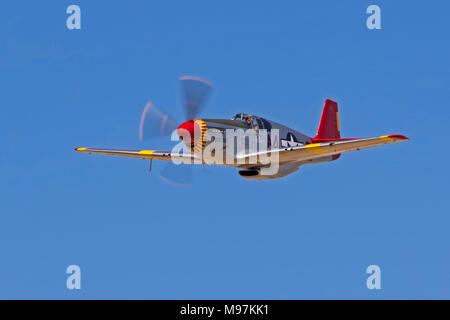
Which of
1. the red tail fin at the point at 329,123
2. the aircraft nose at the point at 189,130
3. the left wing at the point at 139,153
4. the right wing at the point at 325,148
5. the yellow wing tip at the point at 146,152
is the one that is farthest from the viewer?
the red tail fin at the point at 329,123

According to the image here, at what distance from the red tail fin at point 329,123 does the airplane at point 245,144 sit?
10.3ft

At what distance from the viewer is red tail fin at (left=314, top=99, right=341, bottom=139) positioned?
1489 inches

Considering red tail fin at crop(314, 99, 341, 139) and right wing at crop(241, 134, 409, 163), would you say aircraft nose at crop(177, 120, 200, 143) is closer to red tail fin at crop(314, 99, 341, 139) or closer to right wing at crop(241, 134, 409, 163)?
right wing at crop(241, 134, 409, 163)

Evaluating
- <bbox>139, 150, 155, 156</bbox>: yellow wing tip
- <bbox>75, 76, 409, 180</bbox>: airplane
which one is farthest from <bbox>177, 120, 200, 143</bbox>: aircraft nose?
<bbox>139, 150, 155, 156</bbox>: yellow wing tip

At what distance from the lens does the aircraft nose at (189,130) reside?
1174 inches

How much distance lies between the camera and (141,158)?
3541 cm

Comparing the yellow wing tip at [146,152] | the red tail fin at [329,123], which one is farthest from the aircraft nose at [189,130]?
the red tail fin at [329,123]

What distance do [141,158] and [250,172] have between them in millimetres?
5535

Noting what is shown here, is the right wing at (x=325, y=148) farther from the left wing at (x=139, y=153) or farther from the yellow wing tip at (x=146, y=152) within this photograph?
the yellow wing tip at (x=146, y=152)

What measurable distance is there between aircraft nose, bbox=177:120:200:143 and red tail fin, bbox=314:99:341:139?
31.1 feet
